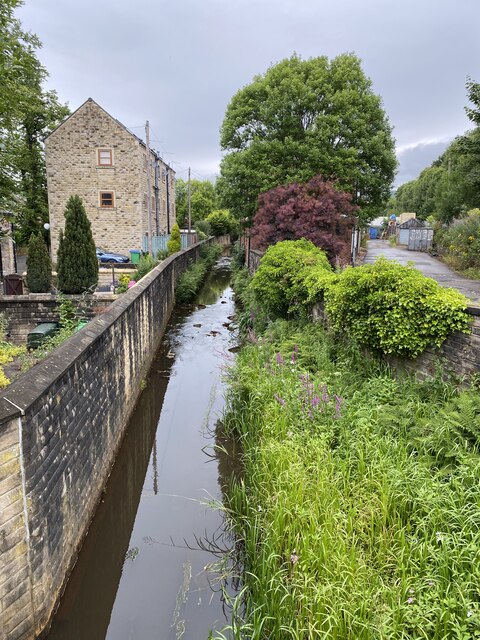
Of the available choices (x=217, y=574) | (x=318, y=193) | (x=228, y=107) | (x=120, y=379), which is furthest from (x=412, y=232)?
(x=217, y=574)

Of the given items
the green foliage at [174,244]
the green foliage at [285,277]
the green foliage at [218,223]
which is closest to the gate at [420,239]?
the green foliage at [174,244]

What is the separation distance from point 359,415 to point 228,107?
18985 millimetres

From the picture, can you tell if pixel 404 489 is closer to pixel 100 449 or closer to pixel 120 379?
pixel 100 449

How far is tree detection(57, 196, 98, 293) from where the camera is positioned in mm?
14914

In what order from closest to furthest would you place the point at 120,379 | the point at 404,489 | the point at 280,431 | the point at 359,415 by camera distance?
the point at 404,489
the point at 359,415
the point at 280,431
the point at 120,379

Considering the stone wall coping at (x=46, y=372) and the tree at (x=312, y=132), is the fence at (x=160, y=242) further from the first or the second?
the stone wall coping at (x=46, y=372)

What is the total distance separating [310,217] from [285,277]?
3989 millimetres

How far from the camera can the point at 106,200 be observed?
90.2ft

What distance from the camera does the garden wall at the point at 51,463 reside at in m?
3.30

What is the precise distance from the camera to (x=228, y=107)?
21.0 m

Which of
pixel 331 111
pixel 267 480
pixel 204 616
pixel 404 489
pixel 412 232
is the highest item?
pixel 331 111

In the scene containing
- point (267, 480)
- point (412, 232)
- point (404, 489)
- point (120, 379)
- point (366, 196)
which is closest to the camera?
point (404, 489)

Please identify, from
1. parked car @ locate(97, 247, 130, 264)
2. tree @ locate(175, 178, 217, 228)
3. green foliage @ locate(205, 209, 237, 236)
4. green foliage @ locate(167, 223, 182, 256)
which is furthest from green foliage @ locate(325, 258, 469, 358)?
tree @ locate(175, 178, 217, 228)

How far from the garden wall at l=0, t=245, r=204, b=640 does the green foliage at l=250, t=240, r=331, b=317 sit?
15.4 ft
